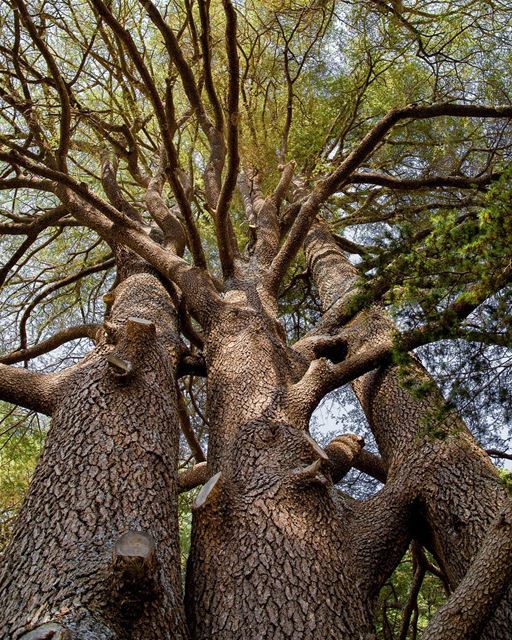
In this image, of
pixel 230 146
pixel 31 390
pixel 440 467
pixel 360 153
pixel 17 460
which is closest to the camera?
pixel 440 467

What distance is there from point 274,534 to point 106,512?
691 millimetres

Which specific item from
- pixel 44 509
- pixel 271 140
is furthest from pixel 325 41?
pixel 44 509

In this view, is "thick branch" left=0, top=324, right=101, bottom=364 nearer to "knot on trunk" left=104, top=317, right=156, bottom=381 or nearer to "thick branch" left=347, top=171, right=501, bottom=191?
"knot on trunk" left=104, top=317, right=156, bottom=381

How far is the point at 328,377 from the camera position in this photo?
3.24 metres

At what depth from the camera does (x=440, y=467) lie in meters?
2.93

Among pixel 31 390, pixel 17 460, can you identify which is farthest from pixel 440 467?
pixel 17 460

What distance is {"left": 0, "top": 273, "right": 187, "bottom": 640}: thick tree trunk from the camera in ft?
5.82

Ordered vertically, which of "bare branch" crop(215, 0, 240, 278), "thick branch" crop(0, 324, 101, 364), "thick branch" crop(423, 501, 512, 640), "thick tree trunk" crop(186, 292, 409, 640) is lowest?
"thick branch" crop(423, 501, 512, 640)

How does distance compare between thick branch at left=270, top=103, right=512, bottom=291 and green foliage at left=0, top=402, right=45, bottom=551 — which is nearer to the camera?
thick branch at left=270, top=103, right=512, bottom=291

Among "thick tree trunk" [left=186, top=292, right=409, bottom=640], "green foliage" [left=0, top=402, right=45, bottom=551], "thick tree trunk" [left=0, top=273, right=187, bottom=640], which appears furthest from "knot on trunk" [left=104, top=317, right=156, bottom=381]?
"green foliage" [left=0, top=402, right=45, bottom=551]

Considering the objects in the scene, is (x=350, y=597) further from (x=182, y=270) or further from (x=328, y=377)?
(x=182, y=270)

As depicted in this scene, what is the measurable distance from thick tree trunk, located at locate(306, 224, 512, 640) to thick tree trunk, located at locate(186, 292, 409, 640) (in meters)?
0.22

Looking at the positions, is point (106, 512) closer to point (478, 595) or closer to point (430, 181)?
point (478, 595)

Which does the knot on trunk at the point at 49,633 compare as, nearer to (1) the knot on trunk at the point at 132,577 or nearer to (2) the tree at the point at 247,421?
(2) the tree at the point at 247,421
